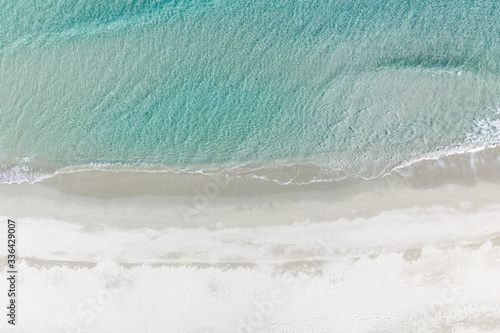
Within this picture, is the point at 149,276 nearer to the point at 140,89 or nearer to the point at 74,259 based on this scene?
the point at 74,259

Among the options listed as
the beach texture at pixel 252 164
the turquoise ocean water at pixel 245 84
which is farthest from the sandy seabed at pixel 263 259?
the turquoise ocean water at pixel 245 84

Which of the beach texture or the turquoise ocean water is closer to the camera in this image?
the beach texture

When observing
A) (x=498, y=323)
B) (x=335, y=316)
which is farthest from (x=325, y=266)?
(x=498, y=323)

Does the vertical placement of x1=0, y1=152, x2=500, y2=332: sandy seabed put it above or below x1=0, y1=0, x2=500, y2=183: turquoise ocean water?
below

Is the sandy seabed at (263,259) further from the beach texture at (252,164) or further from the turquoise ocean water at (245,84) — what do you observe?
the turquoise ocean water at (245,84)

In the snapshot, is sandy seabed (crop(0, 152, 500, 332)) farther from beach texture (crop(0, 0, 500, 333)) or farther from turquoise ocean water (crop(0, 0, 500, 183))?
turquoise ocean water (crop(0, 0, 500, 183))

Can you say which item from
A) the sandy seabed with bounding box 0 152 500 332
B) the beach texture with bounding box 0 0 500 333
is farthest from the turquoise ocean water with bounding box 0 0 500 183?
the sandy seabed with bounding box 0 152 500 332
